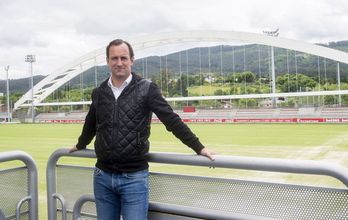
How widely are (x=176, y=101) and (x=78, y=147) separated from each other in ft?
223

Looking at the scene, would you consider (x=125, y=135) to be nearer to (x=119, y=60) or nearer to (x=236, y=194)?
(x=119, y=60)

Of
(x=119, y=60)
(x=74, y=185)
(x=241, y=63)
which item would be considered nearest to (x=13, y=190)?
(x=74, y=185)

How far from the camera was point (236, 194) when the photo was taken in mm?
2473

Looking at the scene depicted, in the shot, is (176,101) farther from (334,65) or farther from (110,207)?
(110,207)

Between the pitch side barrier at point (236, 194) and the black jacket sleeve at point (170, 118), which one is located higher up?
the black jacket sleeve at point (170, 118)

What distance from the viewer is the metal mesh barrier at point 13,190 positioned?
3.16 m

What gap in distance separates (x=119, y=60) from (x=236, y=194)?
124 cm

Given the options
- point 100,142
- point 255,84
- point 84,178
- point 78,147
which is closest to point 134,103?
point 100,142

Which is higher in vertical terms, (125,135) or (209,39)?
(209,39)

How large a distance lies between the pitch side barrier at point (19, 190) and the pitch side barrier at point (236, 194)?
334mm

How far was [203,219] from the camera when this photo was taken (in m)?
2.63

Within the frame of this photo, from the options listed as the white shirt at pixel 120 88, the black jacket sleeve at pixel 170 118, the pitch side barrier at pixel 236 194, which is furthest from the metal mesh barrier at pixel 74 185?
the black jacket sleeve at pixel 170 118

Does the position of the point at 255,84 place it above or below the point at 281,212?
above

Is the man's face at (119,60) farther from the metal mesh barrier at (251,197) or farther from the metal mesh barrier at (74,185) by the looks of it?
the metal mesh barrier at (74,185)
